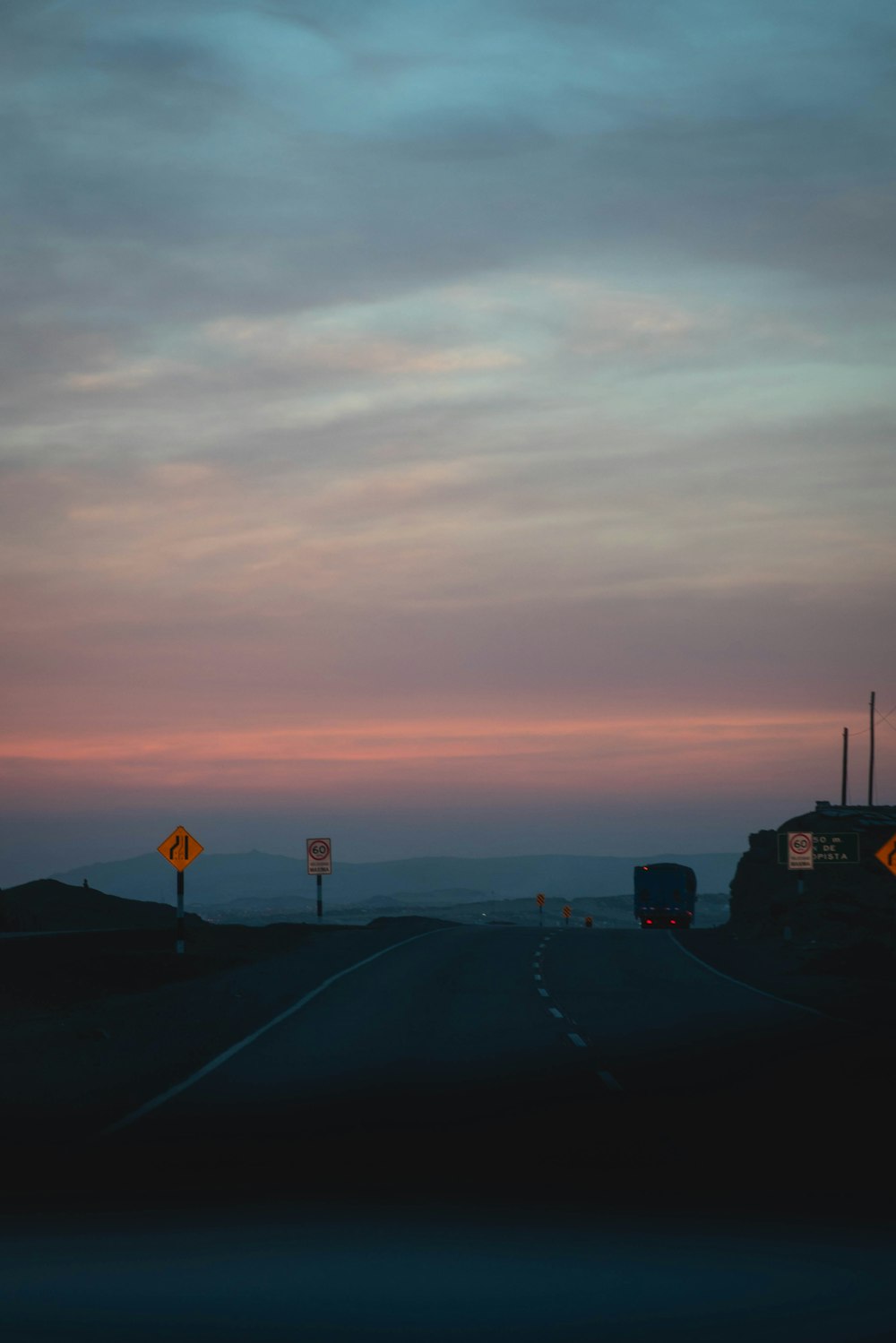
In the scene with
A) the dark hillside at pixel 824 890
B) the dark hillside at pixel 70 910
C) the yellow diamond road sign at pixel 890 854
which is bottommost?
the dark hillside at pixel 70 910

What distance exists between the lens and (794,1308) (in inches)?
288

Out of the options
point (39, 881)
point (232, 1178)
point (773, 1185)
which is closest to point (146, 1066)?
point (232, 1178)

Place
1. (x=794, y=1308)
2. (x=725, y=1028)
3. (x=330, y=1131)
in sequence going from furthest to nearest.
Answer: (x=725, y=1028) < (x=330, y=1131) < (x=794, y=1308)

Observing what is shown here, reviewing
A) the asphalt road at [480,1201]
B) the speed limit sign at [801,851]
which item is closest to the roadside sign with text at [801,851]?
the speed limit sign at [801,851]

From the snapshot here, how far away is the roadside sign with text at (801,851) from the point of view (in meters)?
58.6

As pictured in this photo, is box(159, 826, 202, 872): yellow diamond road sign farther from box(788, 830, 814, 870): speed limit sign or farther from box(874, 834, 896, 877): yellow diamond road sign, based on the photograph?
box(788, 830, 814, 870): speed limit sign

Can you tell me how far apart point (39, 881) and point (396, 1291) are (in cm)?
8549

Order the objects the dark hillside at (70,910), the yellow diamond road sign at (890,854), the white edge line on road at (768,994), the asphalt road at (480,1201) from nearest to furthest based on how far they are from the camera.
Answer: the asphalt road at (480,1201)
the white edge line on road at (768,994)
the yellow diamond road sign at (890,854)
the dark hillside at (70,910)

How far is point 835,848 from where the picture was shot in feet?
210

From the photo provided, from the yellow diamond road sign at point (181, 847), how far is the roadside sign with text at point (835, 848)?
29318 mm

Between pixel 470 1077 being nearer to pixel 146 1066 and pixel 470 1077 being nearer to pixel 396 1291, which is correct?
pixel 146 1066

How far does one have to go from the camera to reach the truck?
75.1m

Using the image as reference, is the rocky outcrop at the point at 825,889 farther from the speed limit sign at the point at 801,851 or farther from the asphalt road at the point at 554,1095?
the asphalt road at the point at 554,1095

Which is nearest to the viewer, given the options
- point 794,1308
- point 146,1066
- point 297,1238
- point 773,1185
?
point 794,1308
